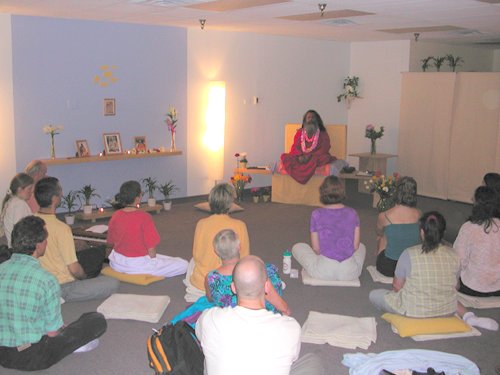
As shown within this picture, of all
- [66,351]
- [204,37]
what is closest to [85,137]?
[204,37]

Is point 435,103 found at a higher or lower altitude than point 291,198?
higher

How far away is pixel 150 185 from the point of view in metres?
8.73

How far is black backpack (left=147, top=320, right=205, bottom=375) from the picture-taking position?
9.48ft

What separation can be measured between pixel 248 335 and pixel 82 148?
6136 millimetres

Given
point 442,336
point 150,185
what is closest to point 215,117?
point 150,185

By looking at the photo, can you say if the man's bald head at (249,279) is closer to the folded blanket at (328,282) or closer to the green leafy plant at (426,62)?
the folded blanket at (328,282)

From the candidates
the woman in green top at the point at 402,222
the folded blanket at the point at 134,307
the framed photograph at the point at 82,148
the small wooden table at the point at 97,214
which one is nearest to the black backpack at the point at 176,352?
the folded blanket at the point at 134,307

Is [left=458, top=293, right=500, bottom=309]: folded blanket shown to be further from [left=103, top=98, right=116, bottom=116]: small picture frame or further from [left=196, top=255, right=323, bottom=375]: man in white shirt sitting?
[left=103, top=98, right=116, bottom=116]: small picture frame

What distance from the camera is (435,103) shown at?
9914 mm

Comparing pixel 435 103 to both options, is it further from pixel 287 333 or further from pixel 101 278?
pixel 287 333

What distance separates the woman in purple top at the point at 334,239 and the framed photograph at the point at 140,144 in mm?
3975

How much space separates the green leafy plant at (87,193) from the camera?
7.92 meters

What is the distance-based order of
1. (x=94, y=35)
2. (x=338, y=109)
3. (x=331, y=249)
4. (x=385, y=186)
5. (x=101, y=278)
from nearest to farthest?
(x=101, y=278) < (x=331, y=249) < (x=385, y=186) < (x=94, y=35) < (x=338, y=109)

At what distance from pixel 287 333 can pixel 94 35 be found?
658 cm
